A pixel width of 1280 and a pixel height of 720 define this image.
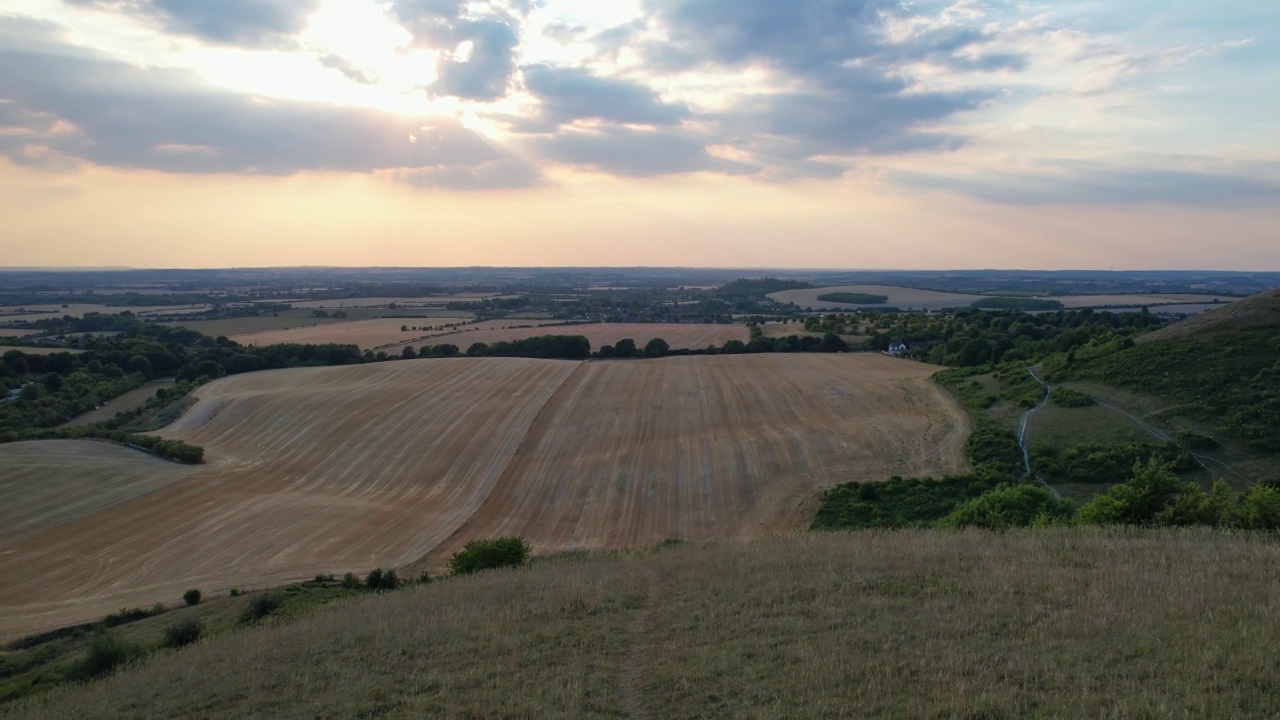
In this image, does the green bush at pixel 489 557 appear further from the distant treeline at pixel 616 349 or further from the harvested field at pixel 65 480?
the distant treeline at pixel 616 349

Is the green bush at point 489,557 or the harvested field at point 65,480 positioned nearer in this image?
the green bush at point 489,557

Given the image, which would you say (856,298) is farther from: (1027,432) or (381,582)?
(381,582)

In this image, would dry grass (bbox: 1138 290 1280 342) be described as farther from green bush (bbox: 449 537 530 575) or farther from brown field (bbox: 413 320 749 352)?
brown field (bbox: 413 320 749 352)

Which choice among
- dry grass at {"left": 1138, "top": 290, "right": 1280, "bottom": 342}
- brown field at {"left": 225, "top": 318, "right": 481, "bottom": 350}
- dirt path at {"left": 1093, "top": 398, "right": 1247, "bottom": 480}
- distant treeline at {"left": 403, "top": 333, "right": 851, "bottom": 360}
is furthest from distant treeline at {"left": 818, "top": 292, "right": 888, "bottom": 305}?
dirt path at {"left": 1093, "top": 398, "right": 1247, "bottom": 480}

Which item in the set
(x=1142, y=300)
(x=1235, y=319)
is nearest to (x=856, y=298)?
(x=1142, y=300)

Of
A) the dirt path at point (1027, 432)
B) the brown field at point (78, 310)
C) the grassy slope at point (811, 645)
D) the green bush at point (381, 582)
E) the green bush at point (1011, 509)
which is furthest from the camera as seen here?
the brown field at point (78, 310)

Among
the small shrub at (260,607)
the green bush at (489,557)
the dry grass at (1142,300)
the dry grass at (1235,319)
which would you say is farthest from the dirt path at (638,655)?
the dry grass at (1142,300)

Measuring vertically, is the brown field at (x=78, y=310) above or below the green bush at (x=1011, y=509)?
above

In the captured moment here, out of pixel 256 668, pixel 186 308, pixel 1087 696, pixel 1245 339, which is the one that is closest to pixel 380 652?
pixel 256 668
